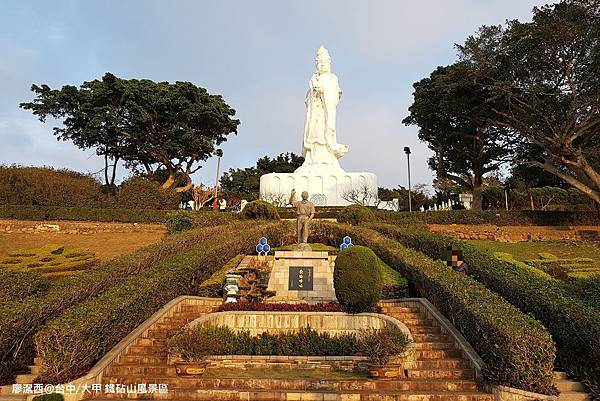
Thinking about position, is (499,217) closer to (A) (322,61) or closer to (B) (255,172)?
(A) (322,61)

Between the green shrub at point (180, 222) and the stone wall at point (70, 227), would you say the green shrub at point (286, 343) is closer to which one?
the green shrub at point (180, 222)

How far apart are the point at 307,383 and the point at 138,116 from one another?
28.8 meters

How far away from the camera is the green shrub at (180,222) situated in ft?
67.7

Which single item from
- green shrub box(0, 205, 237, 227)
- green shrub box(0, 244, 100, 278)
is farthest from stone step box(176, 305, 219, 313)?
green shrub box(0, 205, 237, 227)

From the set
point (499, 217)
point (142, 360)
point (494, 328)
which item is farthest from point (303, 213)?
point (499, 217)

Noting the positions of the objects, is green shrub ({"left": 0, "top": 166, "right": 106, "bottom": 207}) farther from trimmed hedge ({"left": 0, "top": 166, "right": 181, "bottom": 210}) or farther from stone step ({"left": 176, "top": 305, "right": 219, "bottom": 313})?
stone step ({"left": 176, "top": 305, "right": 219, "bottom": 313})

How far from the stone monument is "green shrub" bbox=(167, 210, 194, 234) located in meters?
8.08

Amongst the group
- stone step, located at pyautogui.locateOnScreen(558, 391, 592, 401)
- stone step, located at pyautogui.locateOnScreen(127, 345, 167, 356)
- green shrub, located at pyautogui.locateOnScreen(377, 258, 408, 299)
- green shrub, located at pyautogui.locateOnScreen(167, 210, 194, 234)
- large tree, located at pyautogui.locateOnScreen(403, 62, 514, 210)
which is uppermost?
large tree, located at pyautogui.locateOnScreen(403, 62, 514, 210)

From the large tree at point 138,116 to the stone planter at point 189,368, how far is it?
89.9ft

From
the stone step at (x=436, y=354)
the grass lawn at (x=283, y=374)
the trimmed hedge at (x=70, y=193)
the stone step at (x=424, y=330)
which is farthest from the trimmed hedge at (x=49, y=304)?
the trimmed hedge at (x=70, y=193)

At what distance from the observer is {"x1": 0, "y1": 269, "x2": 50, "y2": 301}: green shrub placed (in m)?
9.64

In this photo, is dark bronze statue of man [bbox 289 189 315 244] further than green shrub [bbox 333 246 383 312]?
Yes

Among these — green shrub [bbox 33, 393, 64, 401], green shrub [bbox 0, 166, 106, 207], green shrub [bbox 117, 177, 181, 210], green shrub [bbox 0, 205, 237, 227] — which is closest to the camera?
green shrub [bbox 33, 393, 64, 401]

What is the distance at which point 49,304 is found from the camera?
855 centimetres
